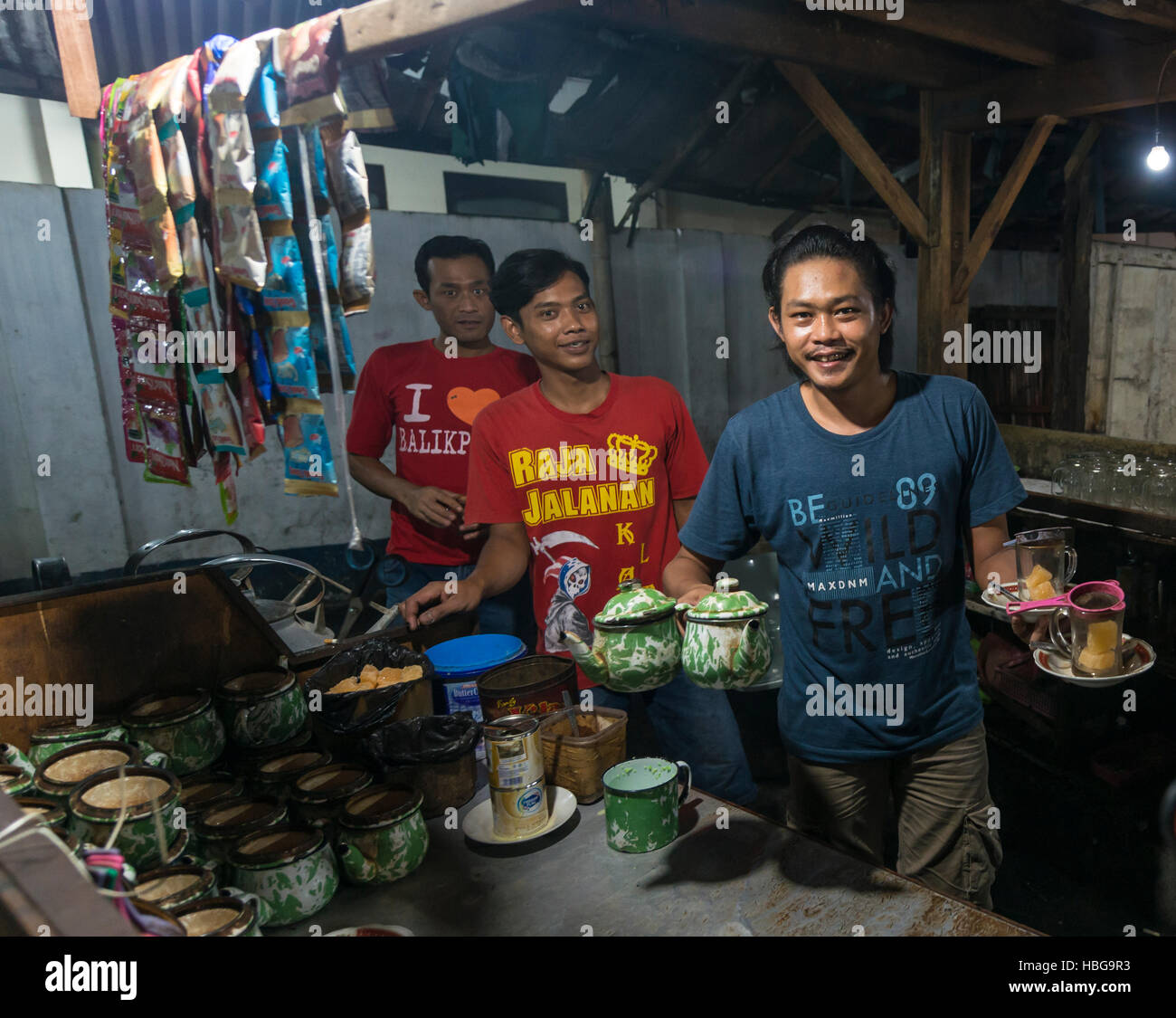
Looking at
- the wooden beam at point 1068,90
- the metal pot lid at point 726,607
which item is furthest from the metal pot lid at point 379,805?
the wooden beam at point 1068,90

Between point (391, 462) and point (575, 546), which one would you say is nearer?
point (575, 546)

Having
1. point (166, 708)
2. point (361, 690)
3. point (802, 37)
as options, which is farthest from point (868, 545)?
point (802, 37)

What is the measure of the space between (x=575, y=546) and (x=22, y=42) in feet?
10.1

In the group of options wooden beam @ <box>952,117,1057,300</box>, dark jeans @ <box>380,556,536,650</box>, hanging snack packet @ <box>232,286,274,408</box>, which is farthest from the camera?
wooden beam @ <box>952,117,1057,300</box>

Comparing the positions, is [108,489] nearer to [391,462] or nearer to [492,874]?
[391,462]

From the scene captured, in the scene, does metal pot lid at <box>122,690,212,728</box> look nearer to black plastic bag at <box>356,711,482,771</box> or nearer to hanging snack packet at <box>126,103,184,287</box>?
black plastic bag at <box>356,711,482,771</box>

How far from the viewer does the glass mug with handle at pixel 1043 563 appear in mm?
1788

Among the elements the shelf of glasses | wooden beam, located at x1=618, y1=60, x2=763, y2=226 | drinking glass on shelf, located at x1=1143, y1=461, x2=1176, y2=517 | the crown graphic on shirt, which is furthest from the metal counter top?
wooden beam, located at x1=618, y1=60, x2=763, y2=226

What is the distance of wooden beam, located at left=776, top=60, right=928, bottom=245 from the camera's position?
4246mm

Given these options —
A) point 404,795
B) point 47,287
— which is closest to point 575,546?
point 404,795

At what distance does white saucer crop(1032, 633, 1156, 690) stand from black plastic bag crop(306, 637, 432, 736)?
1468 mm

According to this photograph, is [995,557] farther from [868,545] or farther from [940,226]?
[940,226]

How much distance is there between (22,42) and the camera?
324 cm

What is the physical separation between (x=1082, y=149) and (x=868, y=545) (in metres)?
6.43
